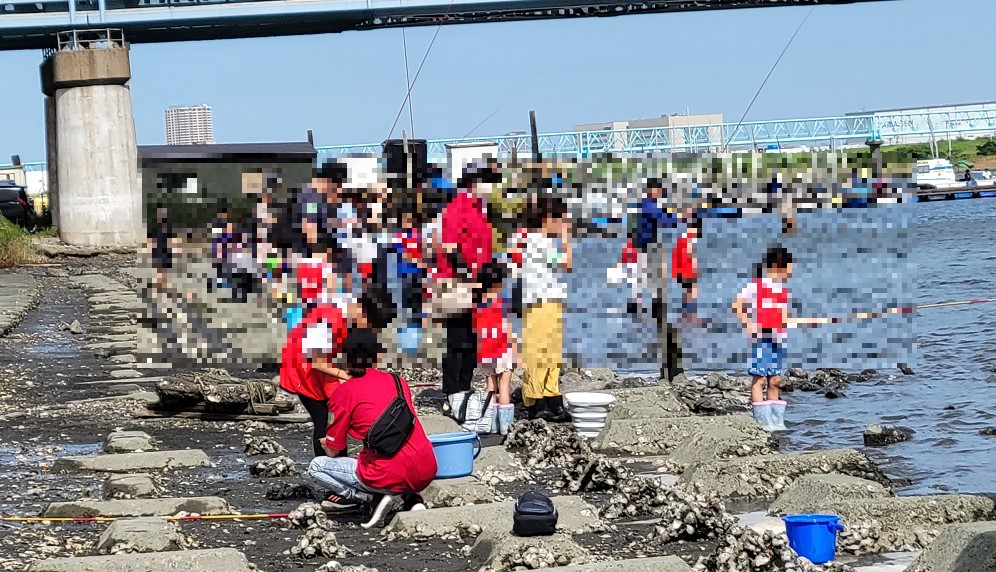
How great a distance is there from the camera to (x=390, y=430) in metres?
6.55

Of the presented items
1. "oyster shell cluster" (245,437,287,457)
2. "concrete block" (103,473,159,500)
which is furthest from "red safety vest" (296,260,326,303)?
"concrete block" (103,473,159,500)

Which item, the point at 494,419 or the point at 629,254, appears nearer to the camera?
the point at 494,419

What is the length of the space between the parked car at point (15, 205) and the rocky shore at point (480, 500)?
3108 centimetres

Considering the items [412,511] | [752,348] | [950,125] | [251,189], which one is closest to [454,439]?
[412,511]

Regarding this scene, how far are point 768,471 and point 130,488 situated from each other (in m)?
3.54

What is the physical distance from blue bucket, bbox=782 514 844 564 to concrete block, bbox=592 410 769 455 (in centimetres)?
314

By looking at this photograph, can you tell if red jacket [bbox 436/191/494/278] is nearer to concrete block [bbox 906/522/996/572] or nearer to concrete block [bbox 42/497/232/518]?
concrete block [bbox 42/497/232/518]

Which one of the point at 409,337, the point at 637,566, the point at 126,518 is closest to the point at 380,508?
the point at 126,518

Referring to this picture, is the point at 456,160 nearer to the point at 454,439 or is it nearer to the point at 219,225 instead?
the point at 454,439

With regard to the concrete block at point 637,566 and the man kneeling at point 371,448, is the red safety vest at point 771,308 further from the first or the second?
the concrete block at point 637,566

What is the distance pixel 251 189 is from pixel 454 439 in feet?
23.9

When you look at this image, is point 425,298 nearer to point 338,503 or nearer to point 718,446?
point 718,446

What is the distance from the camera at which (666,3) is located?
44.4 m

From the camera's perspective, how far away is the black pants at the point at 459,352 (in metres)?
9.88
